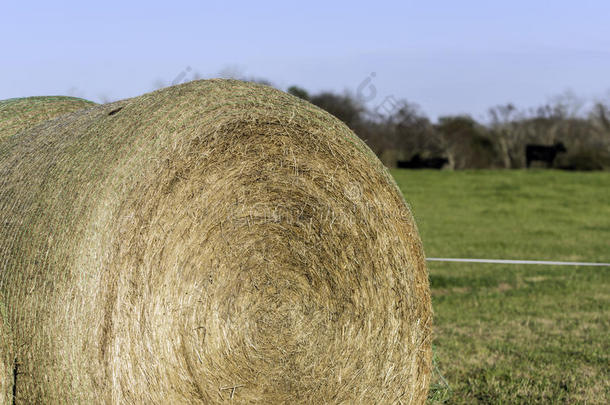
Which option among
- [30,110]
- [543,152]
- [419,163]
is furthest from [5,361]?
[543,152]

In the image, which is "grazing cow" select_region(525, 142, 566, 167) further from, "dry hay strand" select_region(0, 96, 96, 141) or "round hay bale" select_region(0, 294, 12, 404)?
"round hay bale" select_region(0, 294, 12, 404)

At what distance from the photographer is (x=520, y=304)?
947 cm

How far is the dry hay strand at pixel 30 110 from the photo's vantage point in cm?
576

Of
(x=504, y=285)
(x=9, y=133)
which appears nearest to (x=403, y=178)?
(x=504, y=285)

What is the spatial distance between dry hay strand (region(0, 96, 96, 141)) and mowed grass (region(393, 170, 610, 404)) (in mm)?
3653

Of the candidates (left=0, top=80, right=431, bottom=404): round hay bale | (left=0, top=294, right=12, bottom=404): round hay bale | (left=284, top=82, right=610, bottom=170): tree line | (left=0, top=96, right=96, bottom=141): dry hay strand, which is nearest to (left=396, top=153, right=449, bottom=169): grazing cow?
(left=284, top=82, right=610, bottom=170): tree line

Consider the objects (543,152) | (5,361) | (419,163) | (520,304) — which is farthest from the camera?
(543,152)

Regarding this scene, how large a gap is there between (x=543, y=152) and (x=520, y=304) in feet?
95.4

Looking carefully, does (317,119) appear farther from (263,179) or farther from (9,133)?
(9,133)

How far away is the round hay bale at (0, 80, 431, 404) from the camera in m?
3.63

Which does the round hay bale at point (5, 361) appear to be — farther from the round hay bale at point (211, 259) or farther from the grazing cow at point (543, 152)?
the grazing cow at point (543, 152)

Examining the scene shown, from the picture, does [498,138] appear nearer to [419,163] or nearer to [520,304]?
[419,163]

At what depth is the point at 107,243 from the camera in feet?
11.8

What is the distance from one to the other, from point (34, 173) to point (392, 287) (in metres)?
2.20
